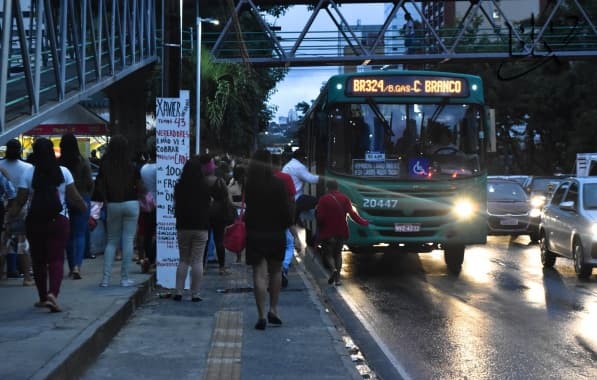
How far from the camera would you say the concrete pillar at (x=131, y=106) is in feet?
96.1

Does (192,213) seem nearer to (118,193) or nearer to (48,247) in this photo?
(118,193)

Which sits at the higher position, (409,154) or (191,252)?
(409,154)

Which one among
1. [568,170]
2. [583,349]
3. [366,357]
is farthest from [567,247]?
[568,170]

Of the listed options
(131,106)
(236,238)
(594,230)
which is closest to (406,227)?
(594,230)

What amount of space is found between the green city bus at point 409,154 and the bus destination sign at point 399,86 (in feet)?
0.06

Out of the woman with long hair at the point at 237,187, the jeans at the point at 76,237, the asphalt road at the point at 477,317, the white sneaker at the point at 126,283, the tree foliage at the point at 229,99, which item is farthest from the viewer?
the tree foliage at the point at 229,99

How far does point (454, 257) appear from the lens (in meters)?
15.3

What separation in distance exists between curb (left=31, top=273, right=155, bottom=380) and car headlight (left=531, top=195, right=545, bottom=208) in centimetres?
1567

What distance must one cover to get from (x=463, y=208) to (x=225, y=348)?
7.43 metres

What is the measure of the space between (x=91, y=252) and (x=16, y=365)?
940 cm

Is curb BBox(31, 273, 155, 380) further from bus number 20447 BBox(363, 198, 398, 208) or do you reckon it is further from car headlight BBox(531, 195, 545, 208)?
car headlight BBox(531, 195, 545, 208)

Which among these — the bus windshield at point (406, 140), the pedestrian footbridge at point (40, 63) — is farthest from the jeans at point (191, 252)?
the bus windshield at point (406, 140)

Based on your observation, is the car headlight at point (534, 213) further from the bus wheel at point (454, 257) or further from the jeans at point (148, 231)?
the jeans at point (148, 231)

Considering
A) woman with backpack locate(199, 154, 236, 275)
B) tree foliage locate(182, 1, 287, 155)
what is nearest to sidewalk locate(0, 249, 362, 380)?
woman with backpack locate(199, 154, 236, 275)
